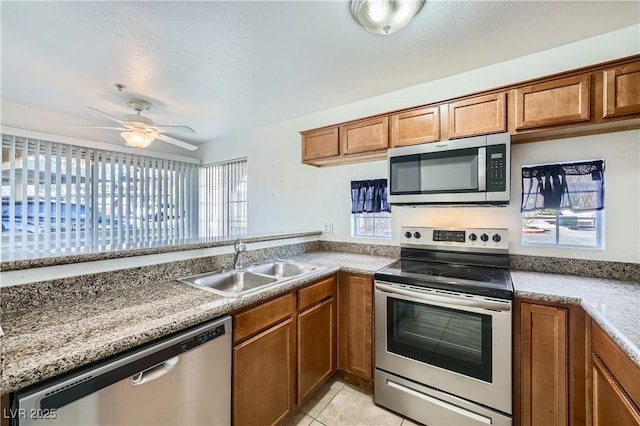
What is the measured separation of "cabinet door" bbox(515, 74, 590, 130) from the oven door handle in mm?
1180

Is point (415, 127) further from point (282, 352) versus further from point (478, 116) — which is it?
point (282, 352)

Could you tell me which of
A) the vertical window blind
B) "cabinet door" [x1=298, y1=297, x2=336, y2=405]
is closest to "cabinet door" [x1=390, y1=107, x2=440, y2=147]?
"cabinet door" [x1=298, y1=297, x2=336, y2=405]

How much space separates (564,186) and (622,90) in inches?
25.9

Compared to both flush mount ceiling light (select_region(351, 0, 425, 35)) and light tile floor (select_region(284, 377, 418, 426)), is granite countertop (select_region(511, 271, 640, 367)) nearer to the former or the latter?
light tile floor (select_region(284, 377, 418, 426))

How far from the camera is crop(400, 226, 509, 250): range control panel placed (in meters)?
2.03

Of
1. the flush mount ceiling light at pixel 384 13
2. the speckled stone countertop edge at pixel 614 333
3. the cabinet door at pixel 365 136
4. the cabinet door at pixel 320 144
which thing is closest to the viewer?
the speckled stone countertop edge at pixel 614 333

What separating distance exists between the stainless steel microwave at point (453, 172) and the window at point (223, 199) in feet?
9.10

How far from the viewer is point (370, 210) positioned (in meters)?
2.72

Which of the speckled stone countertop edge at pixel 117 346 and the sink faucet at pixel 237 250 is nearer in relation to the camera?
the speckled stone countertop edge at pixel 117 346

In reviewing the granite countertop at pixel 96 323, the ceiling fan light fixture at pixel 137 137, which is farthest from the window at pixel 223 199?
the granite countertop at pixel 96 323

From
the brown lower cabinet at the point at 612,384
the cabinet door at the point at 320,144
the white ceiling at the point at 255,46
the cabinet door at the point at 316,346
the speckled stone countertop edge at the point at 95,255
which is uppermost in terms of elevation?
the white ceiling at the point at 255,46

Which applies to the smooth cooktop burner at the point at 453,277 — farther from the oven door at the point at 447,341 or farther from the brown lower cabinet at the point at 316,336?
the brown lower cabinet at the point at 316,336

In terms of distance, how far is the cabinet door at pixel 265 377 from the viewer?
1.36m

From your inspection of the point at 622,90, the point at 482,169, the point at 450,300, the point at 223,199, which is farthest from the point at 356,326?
the point at 223,199
